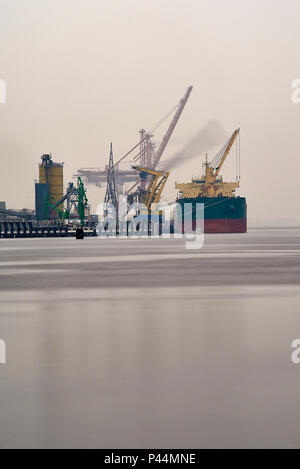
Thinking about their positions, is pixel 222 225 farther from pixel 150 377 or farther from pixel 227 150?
pixel 150 377

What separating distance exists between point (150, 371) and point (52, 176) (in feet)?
564

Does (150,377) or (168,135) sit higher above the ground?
(168,135)

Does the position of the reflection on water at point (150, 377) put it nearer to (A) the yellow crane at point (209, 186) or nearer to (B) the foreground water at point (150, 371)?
(B) the foreground water at point (150, 371)

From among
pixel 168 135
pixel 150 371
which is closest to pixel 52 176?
pixel 168 135

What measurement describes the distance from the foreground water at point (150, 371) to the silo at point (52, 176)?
521ft

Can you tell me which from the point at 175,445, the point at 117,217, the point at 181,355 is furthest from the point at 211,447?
the point at 117,217

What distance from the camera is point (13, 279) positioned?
103 feet

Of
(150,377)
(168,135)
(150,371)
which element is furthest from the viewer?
(168,135)

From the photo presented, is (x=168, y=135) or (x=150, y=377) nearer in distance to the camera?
(x=150, y=377)

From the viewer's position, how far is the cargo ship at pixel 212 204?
15712 centimetres

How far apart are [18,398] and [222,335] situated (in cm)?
626

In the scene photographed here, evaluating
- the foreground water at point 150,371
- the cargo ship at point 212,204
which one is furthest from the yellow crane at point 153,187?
the foreground water at point 150,371

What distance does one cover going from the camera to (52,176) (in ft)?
593
